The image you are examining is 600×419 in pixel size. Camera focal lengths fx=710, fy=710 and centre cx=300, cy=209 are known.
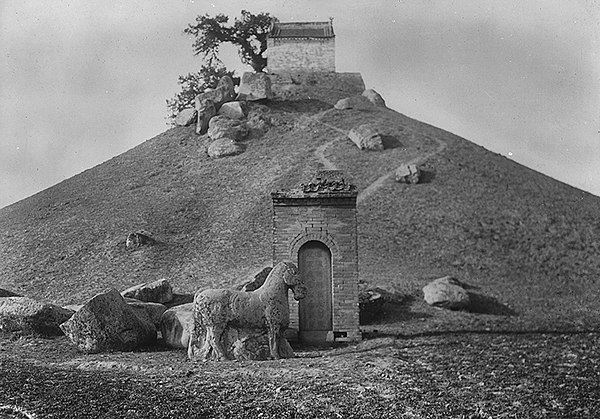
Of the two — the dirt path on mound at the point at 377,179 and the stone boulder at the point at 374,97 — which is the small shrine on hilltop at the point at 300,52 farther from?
the dirt path on mound at the point at 377,179

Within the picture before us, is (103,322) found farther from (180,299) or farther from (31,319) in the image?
(180,299)

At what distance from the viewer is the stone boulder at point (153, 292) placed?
20.5 metres

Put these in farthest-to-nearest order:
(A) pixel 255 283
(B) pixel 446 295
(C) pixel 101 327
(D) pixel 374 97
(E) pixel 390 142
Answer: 1. (D) pixel 374 97
2. (E) pixel 390 142
3. (B) pixel 446 295
4. (A) pixel 255 283
5. (C) pixel 101 327

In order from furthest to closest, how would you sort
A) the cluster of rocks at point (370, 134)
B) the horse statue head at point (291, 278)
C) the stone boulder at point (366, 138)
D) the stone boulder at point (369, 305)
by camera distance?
the stone boulder at point (366, 138)
the cluster of rocks at point (370, 134)
the stone boulder at point (369, 305)
the horse statue head at point (291, 278)

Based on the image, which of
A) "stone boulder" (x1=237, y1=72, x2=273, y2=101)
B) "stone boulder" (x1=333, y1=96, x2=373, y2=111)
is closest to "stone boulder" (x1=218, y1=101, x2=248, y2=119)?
"stone boulder" (x1=237, y1=72, x2=273, y2=101)

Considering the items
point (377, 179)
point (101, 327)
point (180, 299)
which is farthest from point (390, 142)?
point (101, 327)

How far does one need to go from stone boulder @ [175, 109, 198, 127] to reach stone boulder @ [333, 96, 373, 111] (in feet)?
29.9

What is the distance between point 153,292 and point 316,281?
20.4 feet

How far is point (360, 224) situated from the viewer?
102 feet

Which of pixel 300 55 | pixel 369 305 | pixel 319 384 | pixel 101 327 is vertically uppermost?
pixel 300 55

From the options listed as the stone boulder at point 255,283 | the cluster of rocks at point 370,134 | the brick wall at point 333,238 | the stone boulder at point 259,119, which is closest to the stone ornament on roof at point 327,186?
the brick wall at point 333,238

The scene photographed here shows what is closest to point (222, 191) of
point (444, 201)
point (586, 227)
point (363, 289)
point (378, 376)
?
point (444, 201)

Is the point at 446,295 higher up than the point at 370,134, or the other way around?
the point at 370,134

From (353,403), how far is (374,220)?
22540 mm
